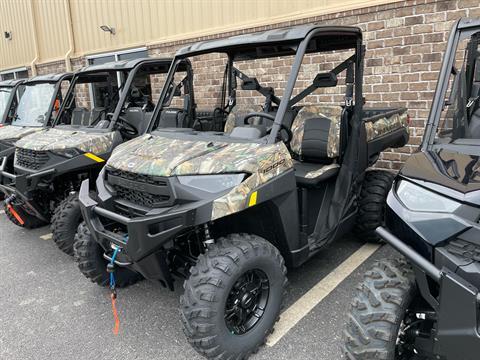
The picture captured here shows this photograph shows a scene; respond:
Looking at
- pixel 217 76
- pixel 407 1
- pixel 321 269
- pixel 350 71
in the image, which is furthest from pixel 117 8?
pixel 321 269

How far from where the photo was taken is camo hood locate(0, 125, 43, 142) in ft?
17.4

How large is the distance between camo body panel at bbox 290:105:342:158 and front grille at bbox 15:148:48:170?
98.9 inches

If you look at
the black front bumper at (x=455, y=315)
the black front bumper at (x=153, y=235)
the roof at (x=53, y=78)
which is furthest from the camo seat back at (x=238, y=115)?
the roof at (x=53, y=78)

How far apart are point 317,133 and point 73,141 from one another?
2.51 metres

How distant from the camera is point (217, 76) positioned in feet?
23.0

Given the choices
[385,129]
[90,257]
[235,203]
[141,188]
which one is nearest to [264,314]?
[235,203]

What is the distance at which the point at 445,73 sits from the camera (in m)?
2.33

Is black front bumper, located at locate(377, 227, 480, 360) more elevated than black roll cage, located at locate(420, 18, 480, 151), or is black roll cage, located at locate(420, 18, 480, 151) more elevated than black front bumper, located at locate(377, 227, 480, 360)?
black roll cage, located at locate(420, 18, 480, 151)

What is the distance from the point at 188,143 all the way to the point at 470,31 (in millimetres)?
1895

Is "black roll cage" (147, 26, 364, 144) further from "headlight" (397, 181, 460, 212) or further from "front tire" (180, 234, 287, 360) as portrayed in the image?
"headlight" (397, 181, 460, 212)

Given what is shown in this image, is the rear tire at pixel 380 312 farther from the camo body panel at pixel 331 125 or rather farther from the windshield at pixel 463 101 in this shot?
the camo body panel at pixel 331 125

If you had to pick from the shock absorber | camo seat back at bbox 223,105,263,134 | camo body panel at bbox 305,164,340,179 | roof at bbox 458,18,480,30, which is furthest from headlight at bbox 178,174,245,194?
roof at bbox 458,18,480,30

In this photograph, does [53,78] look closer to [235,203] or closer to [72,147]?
[72,147]

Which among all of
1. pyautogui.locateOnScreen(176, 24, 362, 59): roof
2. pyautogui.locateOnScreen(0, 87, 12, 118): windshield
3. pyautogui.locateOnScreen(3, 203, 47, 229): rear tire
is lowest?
pyautogui.locateOnScreen(3, 203, 47, 229): rear tire
